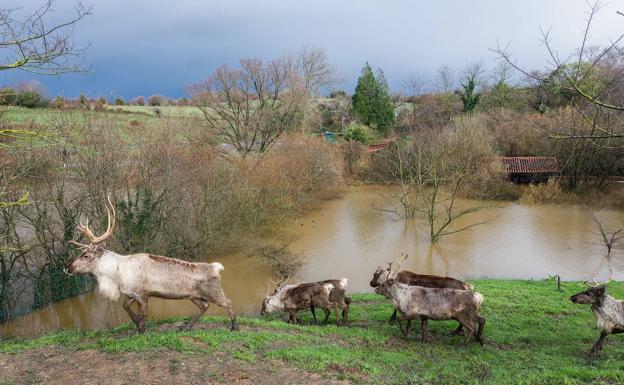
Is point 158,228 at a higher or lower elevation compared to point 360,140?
lower

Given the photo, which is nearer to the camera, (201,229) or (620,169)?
(201,229)

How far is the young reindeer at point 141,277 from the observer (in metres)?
9.20

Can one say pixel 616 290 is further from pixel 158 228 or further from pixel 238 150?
pixel 238 150

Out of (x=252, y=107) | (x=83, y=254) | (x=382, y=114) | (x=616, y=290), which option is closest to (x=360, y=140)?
(x=382, y=114)

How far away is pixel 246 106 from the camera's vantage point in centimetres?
3453

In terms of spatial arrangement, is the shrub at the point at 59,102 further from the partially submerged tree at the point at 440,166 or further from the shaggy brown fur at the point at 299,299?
the partially submerged tree at the point at 440,166

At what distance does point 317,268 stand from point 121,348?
435 inches

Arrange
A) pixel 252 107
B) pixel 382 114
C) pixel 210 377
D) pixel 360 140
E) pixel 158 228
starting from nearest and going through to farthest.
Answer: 1. pixel 210 377
2. pixel 158 228
3. pixel 252 107
4. pixel 360 140
5. pixel 382 114

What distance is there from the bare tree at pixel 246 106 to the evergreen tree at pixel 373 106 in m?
14.4

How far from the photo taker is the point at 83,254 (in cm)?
921

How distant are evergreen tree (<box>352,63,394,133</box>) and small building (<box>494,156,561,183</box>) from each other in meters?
16.4

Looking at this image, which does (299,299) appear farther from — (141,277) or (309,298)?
(141,277)

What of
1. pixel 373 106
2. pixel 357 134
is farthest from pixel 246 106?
pixel 373 106

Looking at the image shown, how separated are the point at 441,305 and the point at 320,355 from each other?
3.17 meters
